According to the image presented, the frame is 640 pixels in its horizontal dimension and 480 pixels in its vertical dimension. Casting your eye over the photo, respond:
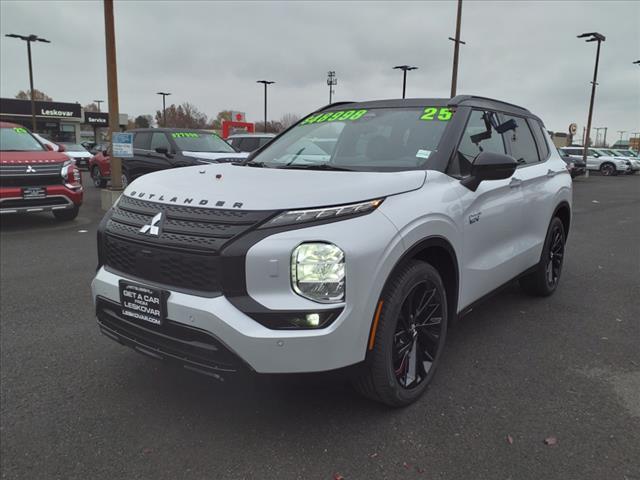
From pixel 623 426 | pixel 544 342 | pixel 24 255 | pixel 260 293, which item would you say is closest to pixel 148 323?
pixel 260 293

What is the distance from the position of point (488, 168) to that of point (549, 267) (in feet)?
7.57

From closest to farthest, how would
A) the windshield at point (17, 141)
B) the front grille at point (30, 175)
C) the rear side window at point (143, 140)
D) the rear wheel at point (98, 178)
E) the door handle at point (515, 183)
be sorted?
the door handle at point (515, 183) < the front grille at point (30, 175) < the windshield at point (17, 141) < the rear side window at point (143, 140) < the rear wheel at point (98, 178)

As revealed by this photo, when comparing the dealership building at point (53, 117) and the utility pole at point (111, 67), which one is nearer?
the utility pole at point (111, 67)

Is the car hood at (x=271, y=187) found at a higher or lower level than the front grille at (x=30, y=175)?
higher

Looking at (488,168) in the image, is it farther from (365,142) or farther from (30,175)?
(30,175)

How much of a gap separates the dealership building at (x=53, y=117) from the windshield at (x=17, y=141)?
1472 inches

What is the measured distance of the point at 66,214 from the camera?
943 centimetres

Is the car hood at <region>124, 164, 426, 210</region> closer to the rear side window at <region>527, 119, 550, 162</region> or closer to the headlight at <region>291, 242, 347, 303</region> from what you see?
the headlight at <region>291, 242, 347, 303</region>

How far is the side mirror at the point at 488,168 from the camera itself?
3.02 metres

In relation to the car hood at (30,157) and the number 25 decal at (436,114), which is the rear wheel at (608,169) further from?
the number 25 decal at (436,114)

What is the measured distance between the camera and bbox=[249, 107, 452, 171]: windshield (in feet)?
10.6

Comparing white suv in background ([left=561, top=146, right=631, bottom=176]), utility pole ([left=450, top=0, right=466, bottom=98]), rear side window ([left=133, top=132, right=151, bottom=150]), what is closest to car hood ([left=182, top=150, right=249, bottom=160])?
A: rear side window ([left=133, top=132, right=151, bottom=150])

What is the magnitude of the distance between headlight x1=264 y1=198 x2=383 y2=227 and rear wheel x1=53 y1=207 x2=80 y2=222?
8135mm

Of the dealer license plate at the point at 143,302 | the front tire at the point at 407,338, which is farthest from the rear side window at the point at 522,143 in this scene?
the dealer license plate at the point at 143,302
